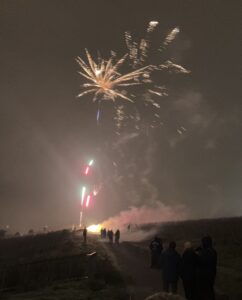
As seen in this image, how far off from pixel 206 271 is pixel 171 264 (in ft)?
5.14

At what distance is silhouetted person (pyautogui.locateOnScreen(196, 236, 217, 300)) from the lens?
10.3 meters

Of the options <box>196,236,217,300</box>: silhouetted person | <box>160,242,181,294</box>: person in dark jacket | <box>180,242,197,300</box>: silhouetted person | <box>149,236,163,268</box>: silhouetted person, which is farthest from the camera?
<box>149,236,163,268</box>: silhouetted person

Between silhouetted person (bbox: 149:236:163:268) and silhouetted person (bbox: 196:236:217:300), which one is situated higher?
silhouetted person (bbox: 149:236:163:268)

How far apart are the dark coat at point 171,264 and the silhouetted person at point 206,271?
122cm

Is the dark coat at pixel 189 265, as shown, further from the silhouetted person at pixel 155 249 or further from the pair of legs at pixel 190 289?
the silhouetted person at pixel 155 249

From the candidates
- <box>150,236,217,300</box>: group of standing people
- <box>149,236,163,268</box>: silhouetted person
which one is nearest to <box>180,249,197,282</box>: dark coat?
<box>150,236,217,300</box>: group of standing people

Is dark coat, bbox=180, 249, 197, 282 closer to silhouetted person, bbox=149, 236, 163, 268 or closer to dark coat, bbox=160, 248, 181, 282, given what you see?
dark coat, bbox=160, 248, 181, 282

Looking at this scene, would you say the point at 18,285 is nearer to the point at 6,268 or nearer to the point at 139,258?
the point at 6,268

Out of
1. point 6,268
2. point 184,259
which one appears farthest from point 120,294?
point 6,268

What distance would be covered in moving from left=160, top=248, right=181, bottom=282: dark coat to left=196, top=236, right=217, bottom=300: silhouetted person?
1215mm

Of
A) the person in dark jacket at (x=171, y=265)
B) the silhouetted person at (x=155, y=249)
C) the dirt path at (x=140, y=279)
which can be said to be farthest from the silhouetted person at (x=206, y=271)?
the silhouetted person at (x=155, y=249)

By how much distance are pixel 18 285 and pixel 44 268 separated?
1.46m

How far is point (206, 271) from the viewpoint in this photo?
10305 millimetres

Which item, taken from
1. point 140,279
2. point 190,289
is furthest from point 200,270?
point 140,279
